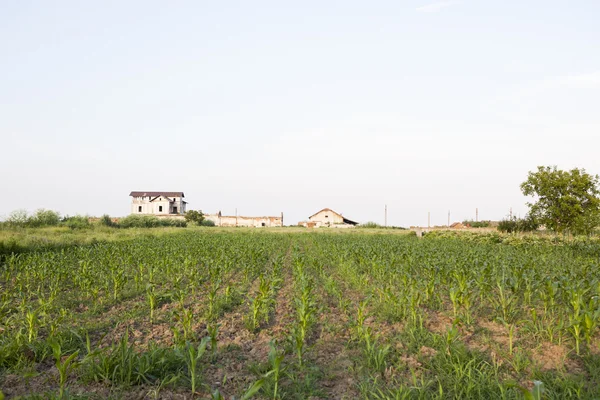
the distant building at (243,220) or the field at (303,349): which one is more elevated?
the distant building at (243,220)

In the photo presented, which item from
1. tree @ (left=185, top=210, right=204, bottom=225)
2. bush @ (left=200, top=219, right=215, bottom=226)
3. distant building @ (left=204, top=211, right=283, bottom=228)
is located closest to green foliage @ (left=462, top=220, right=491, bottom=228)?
distant building @ (left=204, top=211, right=283, bottom=228)

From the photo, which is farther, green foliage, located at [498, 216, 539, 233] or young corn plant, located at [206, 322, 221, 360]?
green foliage, located at [498, 216, 539, 233]

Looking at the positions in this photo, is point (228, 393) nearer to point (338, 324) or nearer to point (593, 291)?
point (338, 324)

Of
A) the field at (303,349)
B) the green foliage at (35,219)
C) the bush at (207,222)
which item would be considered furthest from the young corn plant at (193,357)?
the bush at (207,222)

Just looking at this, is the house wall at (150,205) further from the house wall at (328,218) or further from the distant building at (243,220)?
the house wall at (328,218)

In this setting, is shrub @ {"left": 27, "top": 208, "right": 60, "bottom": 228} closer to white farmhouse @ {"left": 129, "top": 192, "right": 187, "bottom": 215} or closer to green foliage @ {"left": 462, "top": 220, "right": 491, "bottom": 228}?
white farmhouse @ {"left": 129, "top": 192, "right": 187, "bottom": 215}

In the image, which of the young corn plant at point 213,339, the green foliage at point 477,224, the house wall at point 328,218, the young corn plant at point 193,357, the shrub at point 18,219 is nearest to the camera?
the young corn plant at point 193,357

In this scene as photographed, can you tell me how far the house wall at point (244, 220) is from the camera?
86562 millimetres

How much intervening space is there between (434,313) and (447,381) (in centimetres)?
363

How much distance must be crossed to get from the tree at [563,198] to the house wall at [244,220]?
163 ft

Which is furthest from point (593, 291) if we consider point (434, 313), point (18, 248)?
point (18, 248)

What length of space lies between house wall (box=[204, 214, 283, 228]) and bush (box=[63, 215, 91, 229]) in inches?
1308

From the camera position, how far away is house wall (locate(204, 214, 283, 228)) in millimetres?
86562

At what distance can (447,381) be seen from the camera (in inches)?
210
